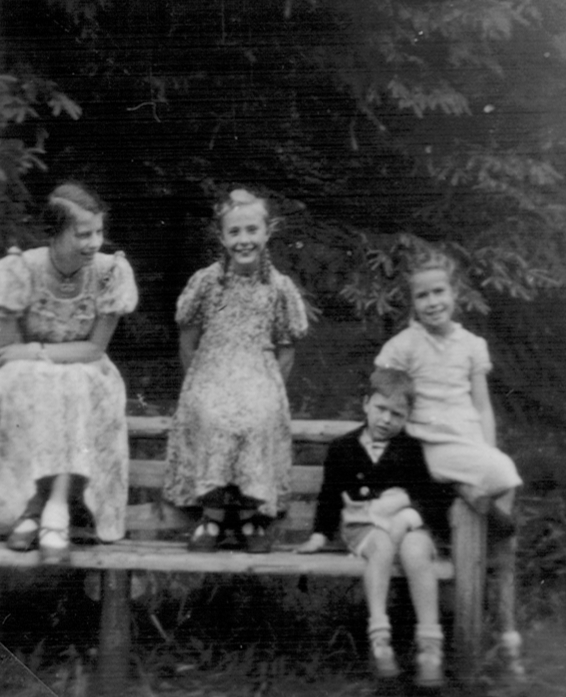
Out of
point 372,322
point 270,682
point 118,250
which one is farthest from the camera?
point 372,322

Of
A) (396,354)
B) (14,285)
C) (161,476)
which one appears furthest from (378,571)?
(14,285)

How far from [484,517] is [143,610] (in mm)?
896

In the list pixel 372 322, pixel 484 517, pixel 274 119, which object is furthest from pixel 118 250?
pixel 484 517

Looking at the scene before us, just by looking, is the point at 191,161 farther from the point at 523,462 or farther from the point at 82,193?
the point at 523,462

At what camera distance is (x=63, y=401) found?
238 cm

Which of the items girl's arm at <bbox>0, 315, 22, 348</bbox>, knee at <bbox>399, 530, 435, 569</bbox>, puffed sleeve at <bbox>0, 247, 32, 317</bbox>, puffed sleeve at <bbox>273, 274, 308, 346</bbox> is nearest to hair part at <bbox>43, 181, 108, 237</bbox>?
puffed sleeve at <bbox>0, 247, 32, 317</bbox>

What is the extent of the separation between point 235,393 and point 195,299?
0.27m

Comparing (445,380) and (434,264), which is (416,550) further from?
(434,264)

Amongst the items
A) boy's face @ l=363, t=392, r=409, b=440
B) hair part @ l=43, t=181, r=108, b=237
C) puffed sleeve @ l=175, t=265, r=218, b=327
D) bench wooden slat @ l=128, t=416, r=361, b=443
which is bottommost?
bench wooden slat @ l=128, t=416, r=361, b=443

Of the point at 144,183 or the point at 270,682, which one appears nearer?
the point at 270,682

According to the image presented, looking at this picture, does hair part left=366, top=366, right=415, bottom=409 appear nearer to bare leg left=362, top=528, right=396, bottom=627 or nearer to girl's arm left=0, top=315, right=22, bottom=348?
bare leg left=362, top=528, right=396, bottom=627

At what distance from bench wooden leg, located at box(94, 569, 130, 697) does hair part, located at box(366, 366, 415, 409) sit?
0.76m

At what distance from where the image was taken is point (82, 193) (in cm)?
245

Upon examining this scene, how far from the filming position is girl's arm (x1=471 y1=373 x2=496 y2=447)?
2488 millimetres
